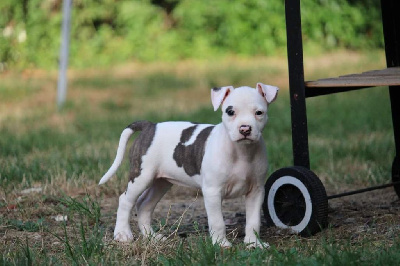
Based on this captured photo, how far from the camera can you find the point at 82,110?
33.0 ft

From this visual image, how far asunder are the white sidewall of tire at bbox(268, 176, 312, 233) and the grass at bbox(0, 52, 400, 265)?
0.08m

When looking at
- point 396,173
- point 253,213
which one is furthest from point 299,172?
point 396,173

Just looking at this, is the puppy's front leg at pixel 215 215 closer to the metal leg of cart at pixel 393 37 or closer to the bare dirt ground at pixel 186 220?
the bare dirt ground at pixel 186 220

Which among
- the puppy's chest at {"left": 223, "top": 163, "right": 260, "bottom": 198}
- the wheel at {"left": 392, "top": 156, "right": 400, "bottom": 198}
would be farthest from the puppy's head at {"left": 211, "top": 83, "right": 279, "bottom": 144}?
the wheel at {"left": 392, "top": 156, "right": 400, "bottom": 198}

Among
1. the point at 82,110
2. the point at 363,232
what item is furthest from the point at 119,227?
the point at 82,110

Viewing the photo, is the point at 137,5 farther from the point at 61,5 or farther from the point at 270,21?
the point at 270,21

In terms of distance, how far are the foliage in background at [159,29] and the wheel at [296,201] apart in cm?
990

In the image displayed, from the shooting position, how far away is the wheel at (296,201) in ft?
12.7

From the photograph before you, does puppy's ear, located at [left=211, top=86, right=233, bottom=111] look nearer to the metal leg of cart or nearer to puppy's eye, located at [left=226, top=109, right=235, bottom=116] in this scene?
puppy's eye, located at [left=226, top=109, right=235, bottom=116]

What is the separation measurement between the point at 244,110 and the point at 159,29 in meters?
10.7

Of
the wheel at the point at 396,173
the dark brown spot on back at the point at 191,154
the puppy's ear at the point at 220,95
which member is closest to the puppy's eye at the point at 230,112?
the puppy's ear at the point at 220,95

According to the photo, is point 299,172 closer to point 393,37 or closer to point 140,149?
point 140,149

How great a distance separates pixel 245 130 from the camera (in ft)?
11.4

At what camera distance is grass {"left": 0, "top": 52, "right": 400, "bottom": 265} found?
3.40 m
